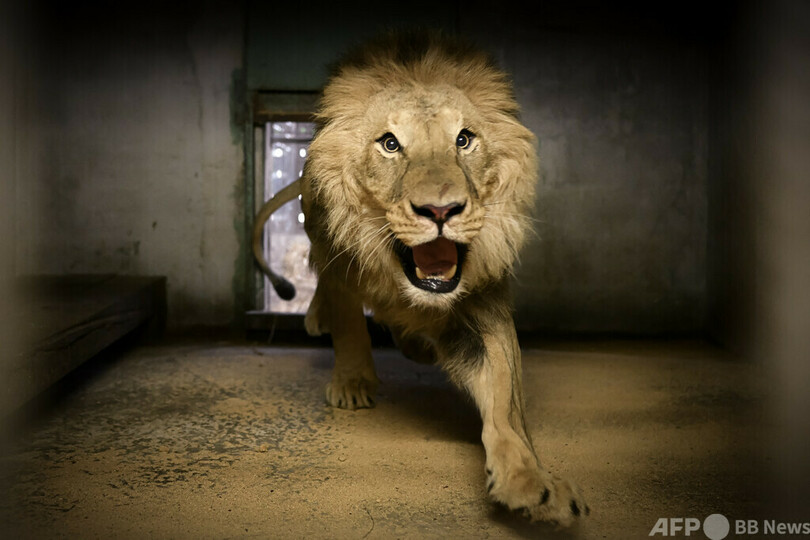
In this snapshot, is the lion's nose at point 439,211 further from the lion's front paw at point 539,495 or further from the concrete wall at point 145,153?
the concrete wall at point 145,153

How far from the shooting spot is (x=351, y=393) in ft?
9.22

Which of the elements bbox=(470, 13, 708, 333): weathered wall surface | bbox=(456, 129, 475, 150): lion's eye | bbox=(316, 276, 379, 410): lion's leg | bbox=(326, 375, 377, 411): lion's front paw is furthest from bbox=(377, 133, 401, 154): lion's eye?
bbox=(470, 13, 708, 333): weathered wall surface

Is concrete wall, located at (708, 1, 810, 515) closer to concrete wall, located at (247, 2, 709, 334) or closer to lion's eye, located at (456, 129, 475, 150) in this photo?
concrete wall, located at (247, 2, 709, 334)

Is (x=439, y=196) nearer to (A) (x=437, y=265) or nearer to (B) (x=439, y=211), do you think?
(B) (x=439, y=211)

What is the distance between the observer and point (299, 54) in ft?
13.8

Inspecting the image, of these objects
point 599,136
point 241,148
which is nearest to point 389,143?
point 241,148

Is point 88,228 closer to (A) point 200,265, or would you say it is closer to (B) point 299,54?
(A) point 200,265

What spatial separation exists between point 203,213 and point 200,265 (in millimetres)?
328

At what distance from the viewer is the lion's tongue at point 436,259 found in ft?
6.58

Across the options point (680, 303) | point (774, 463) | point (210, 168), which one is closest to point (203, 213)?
point (210, 168)

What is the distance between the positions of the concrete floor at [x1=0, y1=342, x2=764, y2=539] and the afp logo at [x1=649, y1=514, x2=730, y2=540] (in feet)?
0.13

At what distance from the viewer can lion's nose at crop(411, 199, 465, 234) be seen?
1.79 meters

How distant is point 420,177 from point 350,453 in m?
0.96

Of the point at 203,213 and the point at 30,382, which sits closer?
the point at 30,382
